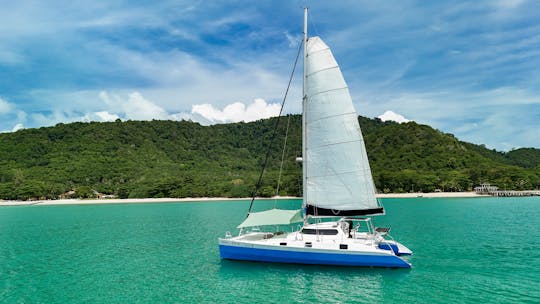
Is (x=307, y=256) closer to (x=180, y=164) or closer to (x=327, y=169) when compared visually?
(x=327, y=169)

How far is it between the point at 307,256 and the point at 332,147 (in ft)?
23.3

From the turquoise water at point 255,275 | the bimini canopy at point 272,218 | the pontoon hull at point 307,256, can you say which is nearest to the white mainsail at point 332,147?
the bimini canopy at point 272,218

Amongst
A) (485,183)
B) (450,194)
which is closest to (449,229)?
(450,194)

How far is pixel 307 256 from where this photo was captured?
Result: 75.9 ft

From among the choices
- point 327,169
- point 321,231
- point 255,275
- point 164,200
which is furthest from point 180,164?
point 255,275

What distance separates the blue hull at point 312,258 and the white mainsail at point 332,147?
3.11 m

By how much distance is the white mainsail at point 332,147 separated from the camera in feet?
79.8

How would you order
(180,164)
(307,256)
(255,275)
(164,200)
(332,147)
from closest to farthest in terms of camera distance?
1. (255,275)
2. (307,256)
3. (332,147)
4. (164,200)
5. (180,164)

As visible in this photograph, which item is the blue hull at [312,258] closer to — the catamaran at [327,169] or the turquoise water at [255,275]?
the catamaran at [327,169]

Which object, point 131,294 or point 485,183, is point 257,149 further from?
point 131,294

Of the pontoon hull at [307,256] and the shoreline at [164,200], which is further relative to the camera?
the shoreline at [164,200]

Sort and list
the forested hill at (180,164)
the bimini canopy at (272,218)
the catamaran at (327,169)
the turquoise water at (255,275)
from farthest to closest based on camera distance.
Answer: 1. the forested hill at (180,164)
2. the bimini canopy at (272,218)
3. the catamaran at (327,169)
4. the turquoise water at (255,275)

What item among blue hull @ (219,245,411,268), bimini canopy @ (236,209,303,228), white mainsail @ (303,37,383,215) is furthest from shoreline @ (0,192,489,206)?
white mainsail @ (303,37,383,215)

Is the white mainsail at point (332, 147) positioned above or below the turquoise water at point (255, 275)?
above
